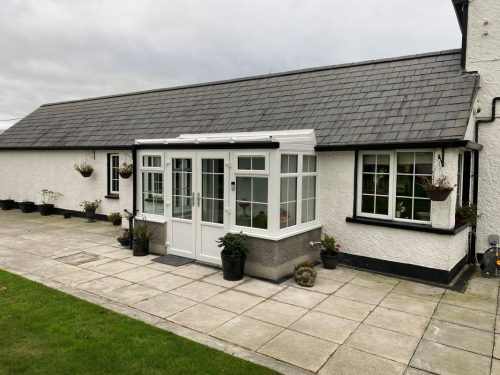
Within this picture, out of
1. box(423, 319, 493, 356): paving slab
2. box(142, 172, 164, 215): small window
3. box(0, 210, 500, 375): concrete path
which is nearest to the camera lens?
box(0, 210, 500, 375): concrete path

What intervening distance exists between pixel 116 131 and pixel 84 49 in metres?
8.64

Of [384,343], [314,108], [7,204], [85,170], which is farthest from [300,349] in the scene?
[7,204]

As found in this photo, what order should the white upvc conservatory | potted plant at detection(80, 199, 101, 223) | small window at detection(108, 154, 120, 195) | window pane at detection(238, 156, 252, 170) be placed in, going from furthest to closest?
small window at detection(108, 154, 120, 195)
potted plant at detection(80, 199, 101, 223)
window pane at detection(238, 156, 252, 170)
the white upvc conservatory

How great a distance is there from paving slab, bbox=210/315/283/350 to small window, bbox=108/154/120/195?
1017cm

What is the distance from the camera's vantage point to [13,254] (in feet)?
29.7

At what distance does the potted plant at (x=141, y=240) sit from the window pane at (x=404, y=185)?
6.04 m

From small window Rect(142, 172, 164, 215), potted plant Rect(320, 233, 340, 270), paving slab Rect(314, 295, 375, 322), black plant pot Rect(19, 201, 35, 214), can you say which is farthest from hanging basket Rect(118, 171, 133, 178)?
paving slab Rect(314, 295, 375, 322)

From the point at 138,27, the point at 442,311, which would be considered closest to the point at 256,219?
the point at 442,311

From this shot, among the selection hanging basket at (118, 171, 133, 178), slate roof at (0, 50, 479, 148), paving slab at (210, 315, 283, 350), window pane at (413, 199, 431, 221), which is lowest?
paving slab at (210, 315, 283, 350)

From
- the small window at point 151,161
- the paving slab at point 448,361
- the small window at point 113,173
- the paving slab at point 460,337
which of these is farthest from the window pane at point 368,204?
the small window at point 113,173

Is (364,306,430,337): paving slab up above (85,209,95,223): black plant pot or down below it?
below

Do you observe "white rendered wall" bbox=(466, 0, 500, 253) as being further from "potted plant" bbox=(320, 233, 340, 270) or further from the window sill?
"potted plant" bbox=(320, 233, 340, 270)

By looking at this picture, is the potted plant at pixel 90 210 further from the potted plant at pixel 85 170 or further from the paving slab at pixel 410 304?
the paving slab at pixel 410 304

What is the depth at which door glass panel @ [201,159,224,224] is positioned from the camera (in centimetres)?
809
